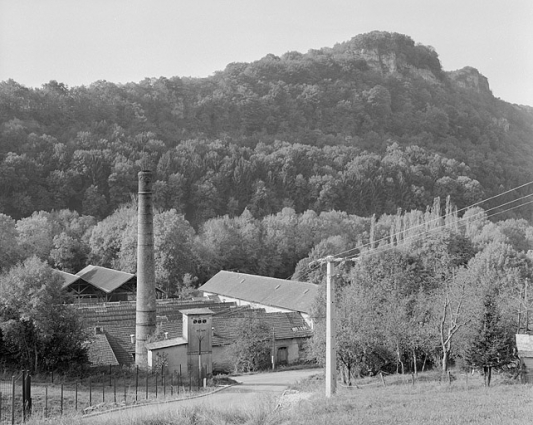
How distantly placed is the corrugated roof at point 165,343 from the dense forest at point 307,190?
3437 millimetres

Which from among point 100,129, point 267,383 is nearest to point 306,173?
point 100,129

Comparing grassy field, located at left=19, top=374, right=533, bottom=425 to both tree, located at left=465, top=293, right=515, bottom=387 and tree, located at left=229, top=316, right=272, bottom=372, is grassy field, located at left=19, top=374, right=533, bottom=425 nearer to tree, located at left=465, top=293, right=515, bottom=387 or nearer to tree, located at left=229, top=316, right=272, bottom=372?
tree, located at left=465, top=293, right=515, bottom=387

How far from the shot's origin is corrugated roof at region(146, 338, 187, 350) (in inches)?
949

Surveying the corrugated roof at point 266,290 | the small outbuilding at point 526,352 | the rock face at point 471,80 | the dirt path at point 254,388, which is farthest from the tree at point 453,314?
the rock face at point 471,80

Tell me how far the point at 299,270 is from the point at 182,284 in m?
8.90

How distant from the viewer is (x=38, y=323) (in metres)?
20.6

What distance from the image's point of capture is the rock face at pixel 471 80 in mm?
154375

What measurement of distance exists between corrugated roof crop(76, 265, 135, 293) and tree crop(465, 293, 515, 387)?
83.2 ft

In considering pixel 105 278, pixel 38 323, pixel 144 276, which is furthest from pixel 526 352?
pixel 105 278

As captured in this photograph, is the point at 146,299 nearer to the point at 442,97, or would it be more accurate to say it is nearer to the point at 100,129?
the point at 100,129

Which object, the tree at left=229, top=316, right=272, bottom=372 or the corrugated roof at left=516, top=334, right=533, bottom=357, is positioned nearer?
the corrugated roof at left=516, top=334, right=533, bottom=357

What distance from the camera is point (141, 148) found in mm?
77312

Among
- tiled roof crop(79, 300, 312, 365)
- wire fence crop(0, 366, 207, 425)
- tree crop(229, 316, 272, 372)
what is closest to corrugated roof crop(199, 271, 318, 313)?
tiled roof crop(79, 300, 312, 365)

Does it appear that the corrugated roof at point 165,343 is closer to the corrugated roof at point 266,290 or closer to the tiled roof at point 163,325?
the tiled roof at point 163,325
